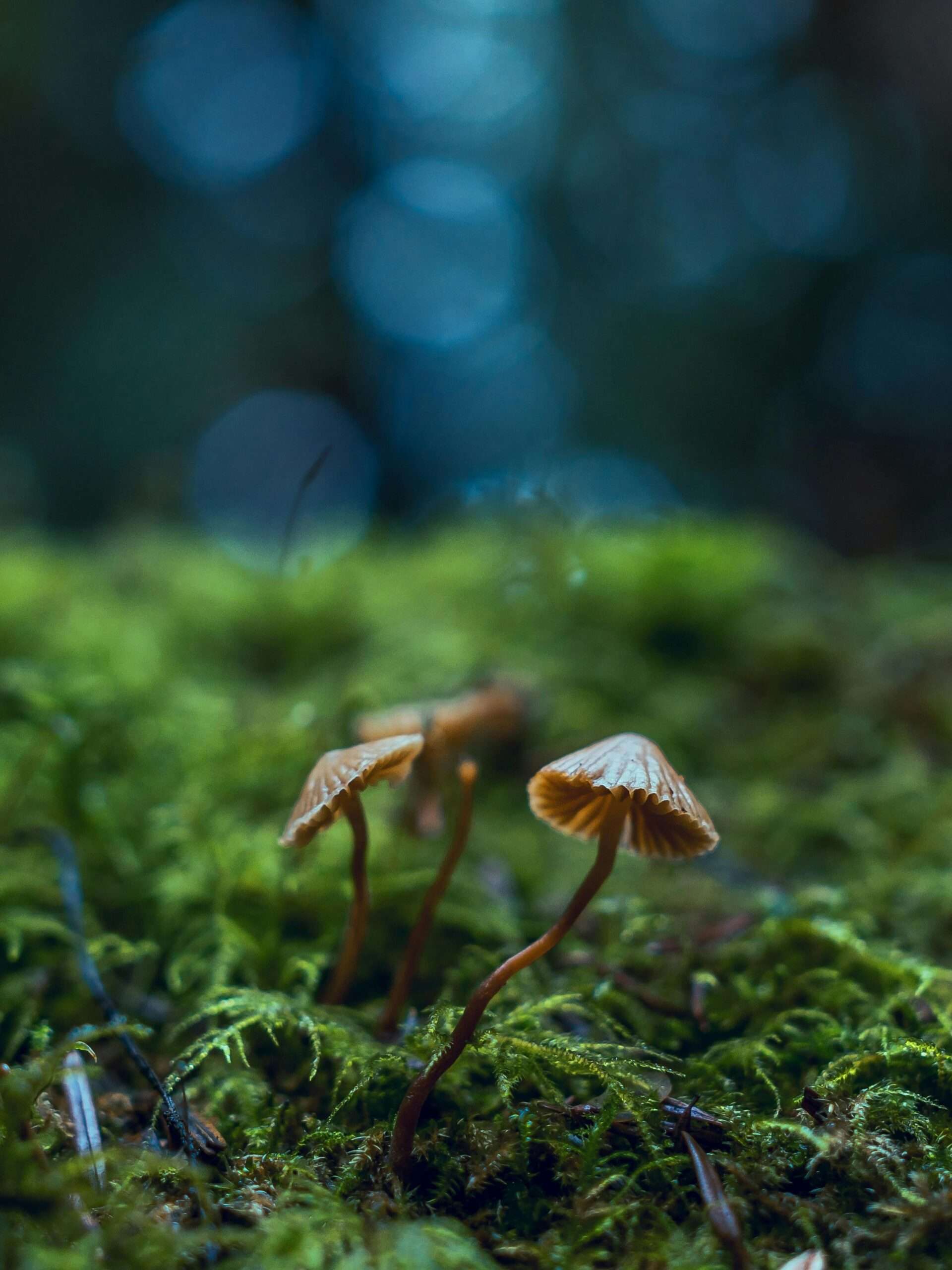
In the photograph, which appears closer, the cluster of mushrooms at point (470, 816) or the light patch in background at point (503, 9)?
the cluster of mushrooms at point (470, 816)

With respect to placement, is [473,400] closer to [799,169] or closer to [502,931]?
[799,169]

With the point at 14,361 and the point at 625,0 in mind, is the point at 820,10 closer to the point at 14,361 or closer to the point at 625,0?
the point at 625,0

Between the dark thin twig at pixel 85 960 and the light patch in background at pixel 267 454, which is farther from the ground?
the dark thin twig at pixel 85 960

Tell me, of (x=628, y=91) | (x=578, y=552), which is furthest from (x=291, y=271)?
(x=578, y=552)

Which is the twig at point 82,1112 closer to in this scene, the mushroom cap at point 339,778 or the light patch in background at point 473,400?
the mushroom cap at point 339,778

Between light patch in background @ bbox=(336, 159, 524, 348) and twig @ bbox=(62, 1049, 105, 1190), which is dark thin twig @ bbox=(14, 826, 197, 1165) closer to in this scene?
twig @ bbox=(62, 1049, 105, 1190)

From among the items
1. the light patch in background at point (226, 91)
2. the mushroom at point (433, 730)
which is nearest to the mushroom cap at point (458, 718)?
the mushroom at point (433, 730)

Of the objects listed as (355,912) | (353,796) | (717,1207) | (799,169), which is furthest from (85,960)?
(799,169)

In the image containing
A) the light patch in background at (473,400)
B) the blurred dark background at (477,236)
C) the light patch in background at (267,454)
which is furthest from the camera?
the light patch in background at (473,400)
